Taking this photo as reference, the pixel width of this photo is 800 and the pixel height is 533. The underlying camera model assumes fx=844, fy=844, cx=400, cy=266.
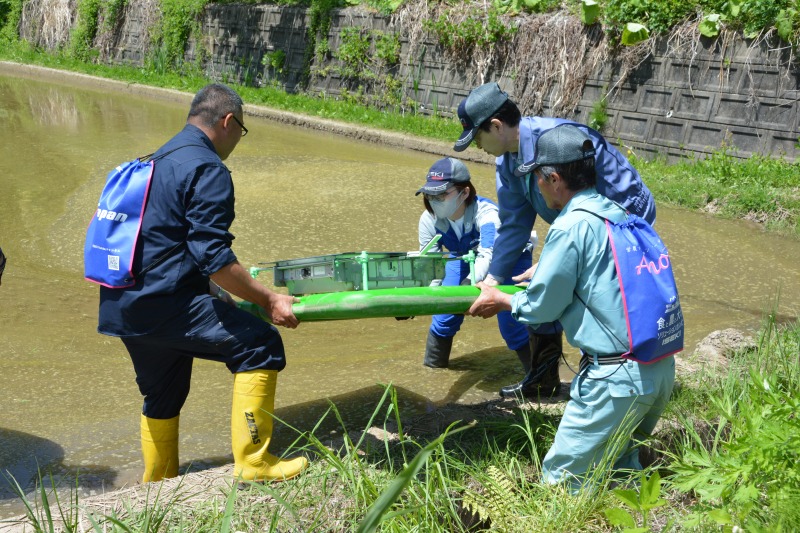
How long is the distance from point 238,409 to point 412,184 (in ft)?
23.2

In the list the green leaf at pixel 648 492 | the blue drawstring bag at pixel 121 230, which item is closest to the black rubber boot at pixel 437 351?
the blue drawstring bag at pixel 121 230

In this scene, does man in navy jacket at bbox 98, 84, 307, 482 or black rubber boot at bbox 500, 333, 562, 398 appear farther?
black rubber boot at bbox 500, 333, 562, 398

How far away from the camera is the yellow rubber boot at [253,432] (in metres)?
3.69

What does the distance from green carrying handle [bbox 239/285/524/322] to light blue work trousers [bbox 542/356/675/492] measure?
2.54 feet

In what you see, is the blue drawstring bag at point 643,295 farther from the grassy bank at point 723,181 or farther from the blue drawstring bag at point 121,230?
the grassy bank at point 723,181

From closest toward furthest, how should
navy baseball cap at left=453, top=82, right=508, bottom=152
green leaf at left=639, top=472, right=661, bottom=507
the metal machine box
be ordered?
green leaf at left=639, top=472, right=661, bottom=507 < navy baseball cap at left=453, top=82, right=508, bottom=152 < the metal machine box

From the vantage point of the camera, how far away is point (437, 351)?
17.9 feet

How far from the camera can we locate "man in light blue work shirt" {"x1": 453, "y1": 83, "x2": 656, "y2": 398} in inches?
164

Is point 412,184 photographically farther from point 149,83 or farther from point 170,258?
point 149,83

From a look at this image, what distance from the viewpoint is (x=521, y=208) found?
453cm

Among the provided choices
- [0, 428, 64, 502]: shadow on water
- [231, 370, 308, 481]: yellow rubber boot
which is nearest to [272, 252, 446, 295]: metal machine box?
[231, 370, 308, 481]: yellow rubber boot

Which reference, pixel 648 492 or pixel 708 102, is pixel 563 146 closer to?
pixel 648 492

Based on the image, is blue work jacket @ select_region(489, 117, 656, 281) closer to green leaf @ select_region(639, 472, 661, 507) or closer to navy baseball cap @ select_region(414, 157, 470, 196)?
navy baseball cap @ select_region(414, 157, 470, 196)

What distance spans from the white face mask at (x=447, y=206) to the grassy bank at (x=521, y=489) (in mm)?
1441
